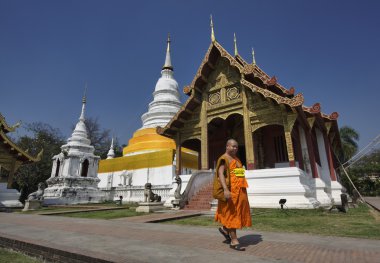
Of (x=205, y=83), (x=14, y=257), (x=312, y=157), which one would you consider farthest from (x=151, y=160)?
(x=14, y=257)

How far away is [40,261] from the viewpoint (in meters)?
3.15

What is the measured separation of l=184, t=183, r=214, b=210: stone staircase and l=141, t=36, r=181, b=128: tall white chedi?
40.2ft

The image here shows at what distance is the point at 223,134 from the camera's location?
1559 cm

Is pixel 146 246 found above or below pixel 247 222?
below

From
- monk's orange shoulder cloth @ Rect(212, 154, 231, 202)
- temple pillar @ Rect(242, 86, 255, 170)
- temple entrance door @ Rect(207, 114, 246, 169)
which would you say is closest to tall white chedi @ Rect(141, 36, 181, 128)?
temple entrance door @ Rect(207, 114, 246, 169)

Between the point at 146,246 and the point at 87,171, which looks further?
the point at 87,171

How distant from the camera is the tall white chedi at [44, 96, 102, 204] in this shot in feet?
61.6

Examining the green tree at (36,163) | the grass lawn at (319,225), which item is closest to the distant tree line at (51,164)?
the green tree at (36,163)

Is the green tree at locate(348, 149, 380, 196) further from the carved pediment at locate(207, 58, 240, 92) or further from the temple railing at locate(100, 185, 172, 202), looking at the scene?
the carved pediment at locate(207, 58, 240, 92)

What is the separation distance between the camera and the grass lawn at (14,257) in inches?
124

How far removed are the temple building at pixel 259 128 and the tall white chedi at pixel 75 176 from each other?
9.52m

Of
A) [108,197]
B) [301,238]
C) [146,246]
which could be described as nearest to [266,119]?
[301,238]

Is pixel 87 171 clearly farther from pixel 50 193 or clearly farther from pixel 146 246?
pixel 146 246

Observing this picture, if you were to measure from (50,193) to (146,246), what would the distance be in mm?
19205
